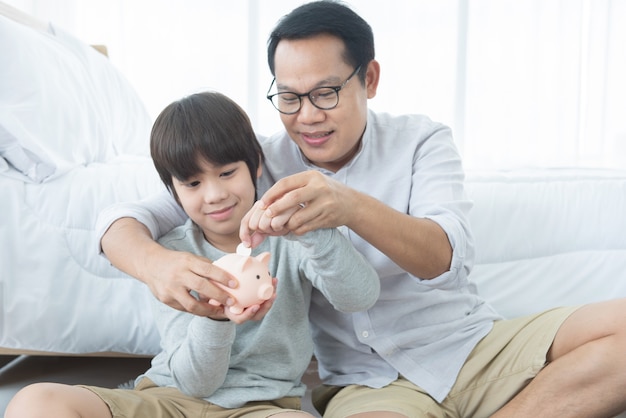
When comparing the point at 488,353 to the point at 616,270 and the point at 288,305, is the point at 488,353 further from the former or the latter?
the point at 616,270

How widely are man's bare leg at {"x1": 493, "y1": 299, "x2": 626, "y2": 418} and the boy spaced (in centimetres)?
33

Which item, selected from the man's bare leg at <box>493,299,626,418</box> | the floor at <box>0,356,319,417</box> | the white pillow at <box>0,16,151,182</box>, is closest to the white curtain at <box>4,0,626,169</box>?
the white pillow at <box>0,16,151,182</box>

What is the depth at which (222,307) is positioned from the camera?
1022 mm

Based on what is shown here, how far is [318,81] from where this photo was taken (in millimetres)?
1247

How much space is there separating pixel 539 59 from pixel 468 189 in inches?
84.5

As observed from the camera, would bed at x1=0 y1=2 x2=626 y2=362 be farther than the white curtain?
No

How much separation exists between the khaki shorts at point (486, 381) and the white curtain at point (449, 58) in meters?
2.41

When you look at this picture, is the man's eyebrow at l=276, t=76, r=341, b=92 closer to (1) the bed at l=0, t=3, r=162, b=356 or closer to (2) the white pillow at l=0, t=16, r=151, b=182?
(1) the bed at l=0, t=3, r=162, b=356

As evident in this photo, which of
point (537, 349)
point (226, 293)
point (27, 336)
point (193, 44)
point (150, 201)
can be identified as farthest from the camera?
point (193, 44)

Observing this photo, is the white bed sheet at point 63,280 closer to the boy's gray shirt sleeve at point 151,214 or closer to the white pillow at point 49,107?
the white pillow at point 49,107

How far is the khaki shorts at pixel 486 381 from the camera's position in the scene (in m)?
Answer: 1.20

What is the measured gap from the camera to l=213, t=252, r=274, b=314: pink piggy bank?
0.99 metres

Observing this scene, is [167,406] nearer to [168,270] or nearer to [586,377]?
[168,270]

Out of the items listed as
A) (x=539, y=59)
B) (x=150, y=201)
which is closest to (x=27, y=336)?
(x=150, y=201)
